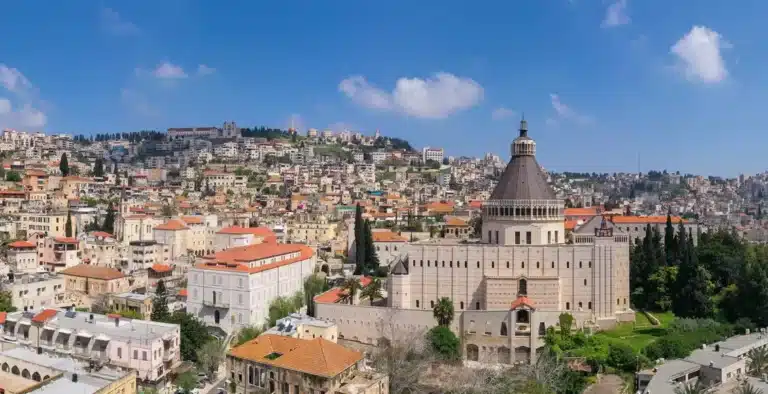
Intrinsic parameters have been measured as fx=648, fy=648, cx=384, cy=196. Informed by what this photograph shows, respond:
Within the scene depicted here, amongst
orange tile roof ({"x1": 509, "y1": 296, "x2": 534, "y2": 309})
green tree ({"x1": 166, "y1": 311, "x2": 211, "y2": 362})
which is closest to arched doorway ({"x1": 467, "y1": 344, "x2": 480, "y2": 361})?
orange tile roof ({"x1": 509, "y1": 296, "x2": 534, "y2": 309})

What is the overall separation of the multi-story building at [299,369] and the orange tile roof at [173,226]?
37962 millimetres

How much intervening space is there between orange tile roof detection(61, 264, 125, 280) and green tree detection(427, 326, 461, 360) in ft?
97.7

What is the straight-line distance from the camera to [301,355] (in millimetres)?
32781

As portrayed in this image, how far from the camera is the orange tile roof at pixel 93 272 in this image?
5600cm

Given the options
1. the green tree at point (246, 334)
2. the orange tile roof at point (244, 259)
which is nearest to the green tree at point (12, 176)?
the orange tile roof at point (244, 259)

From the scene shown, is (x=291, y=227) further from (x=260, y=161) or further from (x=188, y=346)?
(x=260, y=161)

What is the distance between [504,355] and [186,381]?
20087mm

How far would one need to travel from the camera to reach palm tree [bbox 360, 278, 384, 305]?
51.6 m

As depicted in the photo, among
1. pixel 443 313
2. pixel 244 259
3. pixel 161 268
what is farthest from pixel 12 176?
pixel 443 313

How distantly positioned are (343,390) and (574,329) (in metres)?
19.9

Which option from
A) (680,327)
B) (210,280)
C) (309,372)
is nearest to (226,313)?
(210,280)

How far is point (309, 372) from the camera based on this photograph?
31141mm

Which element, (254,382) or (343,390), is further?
(254,382)

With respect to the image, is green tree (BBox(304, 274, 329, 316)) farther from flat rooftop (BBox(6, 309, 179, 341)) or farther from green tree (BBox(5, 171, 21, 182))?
green tree (BBox(5, 171, 21, 182))
